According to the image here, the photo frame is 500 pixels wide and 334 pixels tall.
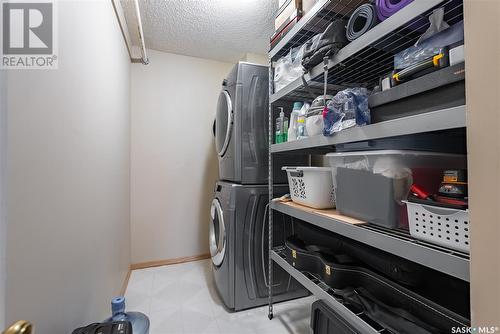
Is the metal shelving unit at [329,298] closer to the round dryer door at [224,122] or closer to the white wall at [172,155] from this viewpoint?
the round dryer door at [224,122]

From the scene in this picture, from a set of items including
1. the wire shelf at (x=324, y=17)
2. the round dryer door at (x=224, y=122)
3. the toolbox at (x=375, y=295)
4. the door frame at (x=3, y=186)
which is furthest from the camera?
the round dryer door at (x=224, y=122)

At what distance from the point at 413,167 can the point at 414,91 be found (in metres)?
0.26

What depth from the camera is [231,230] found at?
1647mm

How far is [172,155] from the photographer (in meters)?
2.57

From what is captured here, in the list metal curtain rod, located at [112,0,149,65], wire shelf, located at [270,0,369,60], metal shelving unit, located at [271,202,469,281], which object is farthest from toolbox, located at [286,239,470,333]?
metal curtain rod, located at [112,0,149,65]

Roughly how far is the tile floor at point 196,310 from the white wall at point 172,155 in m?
0.44

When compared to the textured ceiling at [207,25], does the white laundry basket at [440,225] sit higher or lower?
lower

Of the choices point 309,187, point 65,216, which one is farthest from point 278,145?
point 65,216

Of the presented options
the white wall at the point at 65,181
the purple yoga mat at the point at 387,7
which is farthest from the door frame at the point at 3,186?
the purple yoga mat at the point at 387,7

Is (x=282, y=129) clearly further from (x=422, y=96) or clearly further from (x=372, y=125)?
(x=422, y=96)

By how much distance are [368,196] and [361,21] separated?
688 millimetres

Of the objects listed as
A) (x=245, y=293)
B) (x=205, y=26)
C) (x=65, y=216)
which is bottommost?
(x=245, y=293)

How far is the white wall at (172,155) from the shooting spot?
2.44 metres

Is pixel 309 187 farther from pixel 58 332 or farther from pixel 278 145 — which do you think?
pixel 58 332
